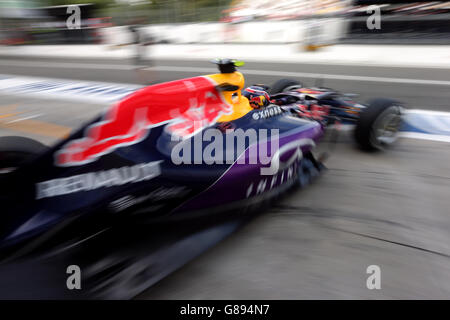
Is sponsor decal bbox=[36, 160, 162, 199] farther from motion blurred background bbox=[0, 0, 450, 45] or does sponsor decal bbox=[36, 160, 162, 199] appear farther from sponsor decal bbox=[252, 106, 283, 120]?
motion blurred background bbox=[0, 0, 450, 45]

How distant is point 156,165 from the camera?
197cm

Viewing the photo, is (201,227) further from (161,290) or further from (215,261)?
(161,290)

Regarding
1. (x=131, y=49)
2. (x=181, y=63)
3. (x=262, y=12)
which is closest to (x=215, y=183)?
(x=181, y=63)

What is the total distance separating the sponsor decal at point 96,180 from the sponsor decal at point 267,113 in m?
1.17

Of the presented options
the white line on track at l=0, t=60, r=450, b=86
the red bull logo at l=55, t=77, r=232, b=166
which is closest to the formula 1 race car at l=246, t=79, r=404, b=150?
the red bull logo at l=55, t=77, r=232, b=166

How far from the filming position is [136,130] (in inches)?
76.7

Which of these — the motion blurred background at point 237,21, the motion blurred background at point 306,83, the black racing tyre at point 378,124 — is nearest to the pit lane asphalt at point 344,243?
the motion blurred background at point 306,83

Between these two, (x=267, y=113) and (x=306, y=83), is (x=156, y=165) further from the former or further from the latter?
(x=306, y=83)

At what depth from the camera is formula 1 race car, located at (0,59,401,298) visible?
173 cm

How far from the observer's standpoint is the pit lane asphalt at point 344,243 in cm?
210

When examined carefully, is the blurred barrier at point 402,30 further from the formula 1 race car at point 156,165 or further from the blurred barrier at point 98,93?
the formula 1 race car at point 156,165

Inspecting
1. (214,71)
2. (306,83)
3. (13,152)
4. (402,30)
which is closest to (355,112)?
(13,152)

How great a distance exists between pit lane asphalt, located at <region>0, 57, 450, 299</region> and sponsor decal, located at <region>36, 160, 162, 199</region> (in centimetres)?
71

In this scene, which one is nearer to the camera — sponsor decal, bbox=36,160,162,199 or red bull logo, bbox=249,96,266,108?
sponsor decal, bbox=36,160,162,199
